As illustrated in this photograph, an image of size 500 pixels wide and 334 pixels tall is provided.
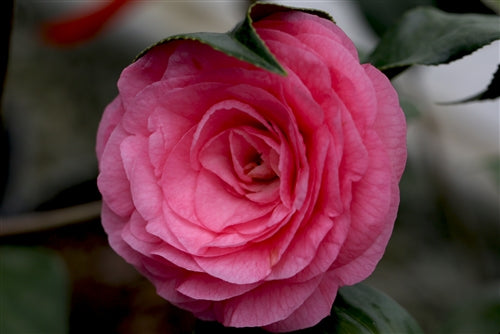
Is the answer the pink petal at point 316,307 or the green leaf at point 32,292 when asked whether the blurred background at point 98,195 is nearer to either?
the green leaf at point 32,292

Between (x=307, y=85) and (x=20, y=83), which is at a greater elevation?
(x=307, y=85)

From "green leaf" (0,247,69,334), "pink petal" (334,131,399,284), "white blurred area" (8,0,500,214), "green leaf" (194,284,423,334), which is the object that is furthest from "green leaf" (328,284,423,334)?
"white blurred area" (8,0,500,214)

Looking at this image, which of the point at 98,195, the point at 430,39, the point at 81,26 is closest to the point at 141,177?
the point at 430,39

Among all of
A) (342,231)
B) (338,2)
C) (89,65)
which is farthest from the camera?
(89,65)

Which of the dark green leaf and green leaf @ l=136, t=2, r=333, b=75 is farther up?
green leaf @ l=136, t=2, r=333, b=75

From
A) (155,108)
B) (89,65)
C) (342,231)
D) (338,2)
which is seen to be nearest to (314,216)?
(342,231)

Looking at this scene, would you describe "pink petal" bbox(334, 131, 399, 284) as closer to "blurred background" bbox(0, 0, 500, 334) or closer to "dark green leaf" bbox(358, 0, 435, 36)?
"blurred background" bbox(0, 0, 500, 334)

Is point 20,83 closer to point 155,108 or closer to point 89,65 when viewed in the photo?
point 89,65

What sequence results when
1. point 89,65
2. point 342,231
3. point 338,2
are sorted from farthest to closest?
point 89,65 < point 338,2 < point 342,231
